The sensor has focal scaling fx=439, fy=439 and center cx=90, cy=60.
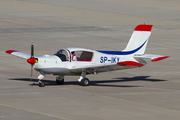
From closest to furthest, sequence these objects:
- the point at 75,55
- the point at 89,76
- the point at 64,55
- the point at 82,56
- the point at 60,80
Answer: the point at 64,55 → the point at 75,55 → the point at 82,56 → the point at 60,80 → the point at 89,76

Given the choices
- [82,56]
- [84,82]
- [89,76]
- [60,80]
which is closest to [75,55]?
[82,56]

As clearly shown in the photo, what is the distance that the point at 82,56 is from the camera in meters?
24.7

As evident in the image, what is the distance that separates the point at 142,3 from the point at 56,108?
61.4 meters

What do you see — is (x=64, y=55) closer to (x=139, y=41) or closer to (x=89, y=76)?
(x=89, y=76)

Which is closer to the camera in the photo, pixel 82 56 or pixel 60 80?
pixel 82 56

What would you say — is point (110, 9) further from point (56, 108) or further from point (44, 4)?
point (56, 108)

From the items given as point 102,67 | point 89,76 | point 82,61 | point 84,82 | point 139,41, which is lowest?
point 84,82

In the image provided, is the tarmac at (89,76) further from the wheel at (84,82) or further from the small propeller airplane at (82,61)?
the small propeller airplane at (82,61)

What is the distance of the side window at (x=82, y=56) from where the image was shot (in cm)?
2439

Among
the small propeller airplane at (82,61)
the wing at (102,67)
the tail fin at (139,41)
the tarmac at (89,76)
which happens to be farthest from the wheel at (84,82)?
the tail fin at (139,41)

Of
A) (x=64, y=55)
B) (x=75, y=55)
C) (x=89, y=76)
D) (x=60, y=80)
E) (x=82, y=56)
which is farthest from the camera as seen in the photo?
(x=89, y=76)

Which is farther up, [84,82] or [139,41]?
[139,41]

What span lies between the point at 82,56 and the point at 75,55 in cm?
44

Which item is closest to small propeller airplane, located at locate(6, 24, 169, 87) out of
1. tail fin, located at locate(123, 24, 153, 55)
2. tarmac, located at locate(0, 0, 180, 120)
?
tail fin, located at locate(123, 24, 153, 55)
